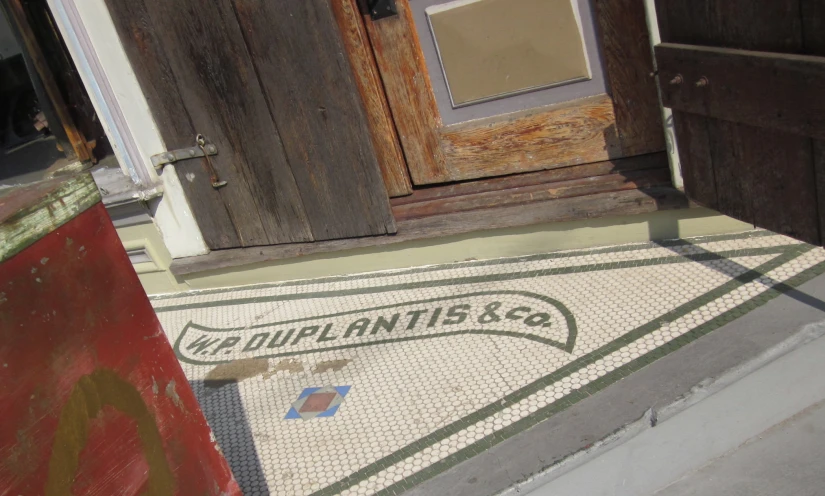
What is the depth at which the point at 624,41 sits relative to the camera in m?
3.15

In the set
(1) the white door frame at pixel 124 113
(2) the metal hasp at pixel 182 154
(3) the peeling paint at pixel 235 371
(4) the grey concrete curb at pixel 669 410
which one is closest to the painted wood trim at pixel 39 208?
(4) the grey concrete curb at pixel 669 410

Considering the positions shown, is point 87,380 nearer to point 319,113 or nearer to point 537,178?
point 319,113

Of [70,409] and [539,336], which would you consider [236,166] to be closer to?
[539,336]

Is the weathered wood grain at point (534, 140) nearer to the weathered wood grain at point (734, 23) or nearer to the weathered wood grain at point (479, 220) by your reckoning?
the weathered wood grain at point (479, 220)

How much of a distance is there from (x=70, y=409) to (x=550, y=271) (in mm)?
2243

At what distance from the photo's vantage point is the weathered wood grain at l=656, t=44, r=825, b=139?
7.07 feet

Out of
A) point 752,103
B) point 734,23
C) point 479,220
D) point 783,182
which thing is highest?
point 734,23

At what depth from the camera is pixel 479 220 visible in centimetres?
355

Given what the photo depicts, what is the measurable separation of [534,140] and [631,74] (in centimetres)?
52

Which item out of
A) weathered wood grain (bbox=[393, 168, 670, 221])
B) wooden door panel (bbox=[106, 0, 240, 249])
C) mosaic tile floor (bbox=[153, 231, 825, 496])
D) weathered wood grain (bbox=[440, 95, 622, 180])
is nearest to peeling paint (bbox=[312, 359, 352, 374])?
mosaic tile floor (bbox=[153, 231, 825, 496])

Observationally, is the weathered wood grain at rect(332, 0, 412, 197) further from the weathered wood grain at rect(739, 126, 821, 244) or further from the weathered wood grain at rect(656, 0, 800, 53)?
the weathered wood grain at rect(739, 126, 821, 244)

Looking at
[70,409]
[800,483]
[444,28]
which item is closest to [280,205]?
[444,28]

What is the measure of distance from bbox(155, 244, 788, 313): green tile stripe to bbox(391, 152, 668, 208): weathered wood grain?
16.1 inches

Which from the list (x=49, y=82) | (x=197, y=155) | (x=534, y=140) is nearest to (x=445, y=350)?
(x=534, y=140)
